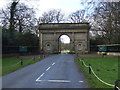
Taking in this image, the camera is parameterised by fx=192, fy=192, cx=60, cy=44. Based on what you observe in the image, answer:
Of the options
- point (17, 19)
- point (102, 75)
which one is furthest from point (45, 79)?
point (17, 19)

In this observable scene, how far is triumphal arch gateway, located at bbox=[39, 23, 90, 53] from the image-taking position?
5841 centimetres

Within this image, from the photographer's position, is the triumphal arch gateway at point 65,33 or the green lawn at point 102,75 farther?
the triumphal arch gateway at point 65,33

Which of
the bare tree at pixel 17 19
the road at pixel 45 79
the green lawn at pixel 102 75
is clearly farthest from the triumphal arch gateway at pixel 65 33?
the road at pixel 45 79

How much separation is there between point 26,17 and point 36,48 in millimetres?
10795

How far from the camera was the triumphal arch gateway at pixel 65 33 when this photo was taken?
58406 mm

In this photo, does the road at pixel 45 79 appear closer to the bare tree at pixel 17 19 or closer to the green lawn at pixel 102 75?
the green lawn at pixel 102 75

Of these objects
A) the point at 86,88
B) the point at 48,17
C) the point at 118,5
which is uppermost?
the point at 48,17

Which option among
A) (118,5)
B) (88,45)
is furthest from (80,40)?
(118,5)

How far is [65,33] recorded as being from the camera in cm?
5916

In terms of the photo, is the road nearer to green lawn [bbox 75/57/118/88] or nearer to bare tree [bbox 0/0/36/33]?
green lawn [bbox 75/57/118/88]

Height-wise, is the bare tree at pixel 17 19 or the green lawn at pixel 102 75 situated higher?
the bare tree at pixel 17 19

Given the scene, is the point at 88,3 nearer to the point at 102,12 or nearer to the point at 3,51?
the point at 102,12

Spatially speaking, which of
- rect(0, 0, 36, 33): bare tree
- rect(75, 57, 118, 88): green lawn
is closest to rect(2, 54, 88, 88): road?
rect(75, 57, 118, 88): green lawn

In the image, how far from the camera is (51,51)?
58.4 m
